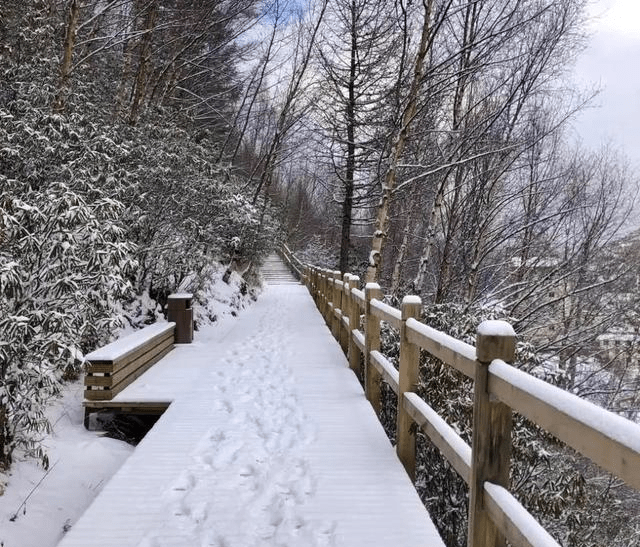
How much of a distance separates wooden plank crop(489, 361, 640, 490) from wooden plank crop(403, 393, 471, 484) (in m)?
0.67

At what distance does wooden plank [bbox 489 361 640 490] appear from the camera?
4.00 ft

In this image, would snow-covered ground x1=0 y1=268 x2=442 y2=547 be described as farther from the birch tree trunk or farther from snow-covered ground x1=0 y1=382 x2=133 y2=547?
the birch tree trunk

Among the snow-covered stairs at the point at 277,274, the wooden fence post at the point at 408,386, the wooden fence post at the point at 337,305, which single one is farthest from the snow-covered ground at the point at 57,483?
the snow-covered stairs at the point at 277,274

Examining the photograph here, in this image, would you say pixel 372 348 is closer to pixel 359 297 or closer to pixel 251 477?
pixel 359 297

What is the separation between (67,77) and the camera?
23.4 ft

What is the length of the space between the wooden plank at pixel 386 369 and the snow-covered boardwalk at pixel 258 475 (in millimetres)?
469

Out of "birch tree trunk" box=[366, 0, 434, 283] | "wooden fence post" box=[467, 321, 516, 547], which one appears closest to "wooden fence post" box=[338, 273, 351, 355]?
"birch tree trunk" box=[366, 0, 434, 283]

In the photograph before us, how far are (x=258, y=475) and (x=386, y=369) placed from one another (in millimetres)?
1489

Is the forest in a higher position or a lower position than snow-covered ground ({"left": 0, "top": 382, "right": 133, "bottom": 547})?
higher

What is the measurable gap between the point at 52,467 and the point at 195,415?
49.1 inches

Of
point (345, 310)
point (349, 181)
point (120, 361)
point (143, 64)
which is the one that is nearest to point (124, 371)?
point (120, 361)

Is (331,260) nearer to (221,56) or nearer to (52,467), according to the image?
(221,56)

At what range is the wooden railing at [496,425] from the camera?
1.32m

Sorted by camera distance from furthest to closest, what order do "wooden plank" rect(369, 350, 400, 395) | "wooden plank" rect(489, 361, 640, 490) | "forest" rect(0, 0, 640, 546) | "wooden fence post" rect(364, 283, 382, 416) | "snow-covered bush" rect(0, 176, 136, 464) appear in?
"wooden fence post" rect(364, 283, 382, 416) → "forest" rect(0, 0, 640, 546) → "wooden plank" rect(369, 350, 400, 395) → "snow-covered bush" rect(0, 176, 136, 464) → "wooden plank" rect(489, 361, 640, 490)
